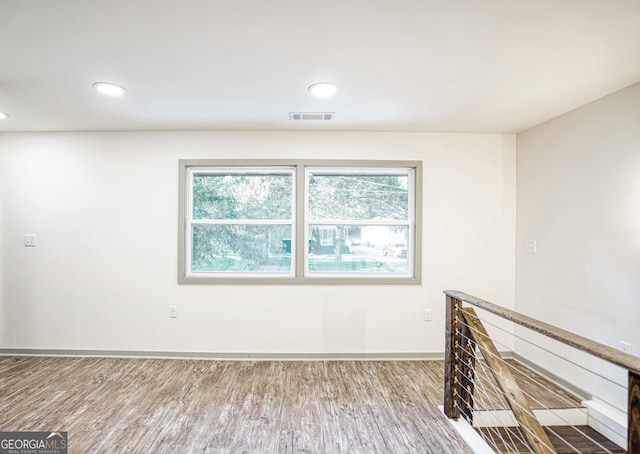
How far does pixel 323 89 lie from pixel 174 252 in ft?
7.75

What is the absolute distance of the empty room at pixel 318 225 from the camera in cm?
173

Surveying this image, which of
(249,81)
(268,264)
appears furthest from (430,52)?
(268,264)

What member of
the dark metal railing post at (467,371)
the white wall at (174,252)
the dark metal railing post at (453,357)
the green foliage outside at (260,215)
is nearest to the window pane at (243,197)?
the green foliage outside at (260,215)

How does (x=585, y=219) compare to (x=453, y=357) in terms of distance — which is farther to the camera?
(x=585, y=219)

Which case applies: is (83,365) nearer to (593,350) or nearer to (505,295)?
A: (593,350)

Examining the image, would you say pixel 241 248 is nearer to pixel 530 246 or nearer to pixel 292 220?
pixel 292 220

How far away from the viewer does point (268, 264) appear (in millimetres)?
3424

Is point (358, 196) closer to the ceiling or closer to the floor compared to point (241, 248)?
closer to the ceiling

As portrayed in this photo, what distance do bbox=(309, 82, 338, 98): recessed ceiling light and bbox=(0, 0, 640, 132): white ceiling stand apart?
0.07 metres

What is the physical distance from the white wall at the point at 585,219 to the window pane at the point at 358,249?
4.31ft

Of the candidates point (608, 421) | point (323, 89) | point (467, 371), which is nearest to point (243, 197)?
point (323, 89)

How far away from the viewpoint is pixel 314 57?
6.22 feet

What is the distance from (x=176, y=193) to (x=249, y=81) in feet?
5.61

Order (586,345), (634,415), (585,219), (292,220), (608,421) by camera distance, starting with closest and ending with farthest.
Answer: (634,415)
(586,345)
(608,421)
(585,219)
(292,220)
